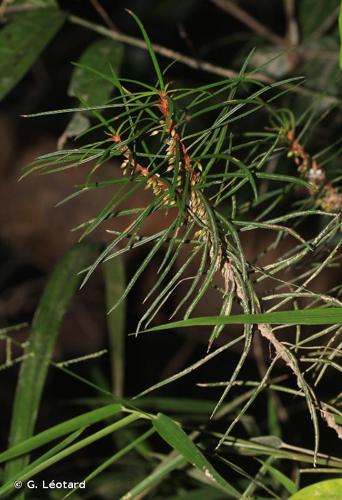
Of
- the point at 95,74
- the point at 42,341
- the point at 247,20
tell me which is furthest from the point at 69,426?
the point at 247,20

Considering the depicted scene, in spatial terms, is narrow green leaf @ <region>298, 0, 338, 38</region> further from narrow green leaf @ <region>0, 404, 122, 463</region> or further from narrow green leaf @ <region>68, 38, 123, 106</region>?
narrow green leaf @ <region>0, 404, 122, 463</region>

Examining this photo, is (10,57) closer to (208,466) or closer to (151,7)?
(208,466)

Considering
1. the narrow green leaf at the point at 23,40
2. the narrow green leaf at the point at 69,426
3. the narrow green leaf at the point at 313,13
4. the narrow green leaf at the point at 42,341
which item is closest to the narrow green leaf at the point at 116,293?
the narrow green leaf at the point at 42,341

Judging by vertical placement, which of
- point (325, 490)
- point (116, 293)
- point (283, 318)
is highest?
point (283, 318)

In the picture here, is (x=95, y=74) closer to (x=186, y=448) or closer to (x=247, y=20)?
(x=186, y=448)

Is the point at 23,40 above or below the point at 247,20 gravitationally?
above

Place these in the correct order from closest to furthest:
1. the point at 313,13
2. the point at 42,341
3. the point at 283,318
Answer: the point at 283,318 → the point at 42,341 → the point at 313,13

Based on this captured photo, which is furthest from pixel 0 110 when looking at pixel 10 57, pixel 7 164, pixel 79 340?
pixel 10 57
